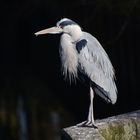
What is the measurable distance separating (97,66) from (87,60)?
88 millimetres

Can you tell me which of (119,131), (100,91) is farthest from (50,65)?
(119,131)

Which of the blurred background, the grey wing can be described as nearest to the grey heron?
the grey wing

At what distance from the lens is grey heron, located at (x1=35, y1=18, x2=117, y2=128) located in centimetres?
520

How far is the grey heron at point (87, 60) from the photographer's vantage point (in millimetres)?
5202

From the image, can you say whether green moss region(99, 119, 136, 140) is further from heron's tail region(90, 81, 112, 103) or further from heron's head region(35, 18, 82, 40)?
heron's head region(35, 18, 82, 40)

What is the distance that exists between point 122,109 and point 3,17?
653cm

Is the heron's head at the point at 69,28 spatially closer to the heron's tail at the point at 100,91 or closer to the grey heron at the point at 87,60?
the grey heron at the point at 87,60

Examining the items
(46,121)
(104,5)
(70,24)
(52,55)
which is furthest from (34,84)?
(70,24)

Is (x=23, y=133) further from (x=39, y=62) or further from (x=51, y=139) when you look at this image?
(x=39, y=62)

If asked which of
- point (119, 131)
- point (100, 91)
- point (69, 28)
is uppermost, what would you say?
point (69, 28)

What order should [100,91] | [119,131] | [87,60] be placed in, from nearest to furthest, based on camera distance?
[119,131], [87,60], [100,91]

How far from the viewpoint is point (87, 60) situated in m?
5.21

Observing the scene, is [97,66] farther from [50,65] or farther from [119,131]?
[50,65]

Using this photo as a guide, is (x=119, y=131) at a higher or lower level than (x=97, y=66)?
lower
